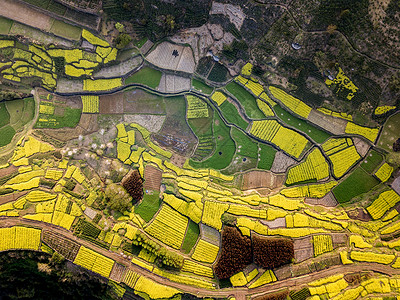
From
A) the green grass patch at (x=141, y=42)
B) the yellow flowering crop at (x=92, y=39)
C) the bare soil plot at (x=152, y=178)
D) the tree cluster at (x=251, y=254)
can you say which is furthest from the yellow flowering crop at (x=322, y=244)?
the yellow flowering crop at (x=92, y=39)

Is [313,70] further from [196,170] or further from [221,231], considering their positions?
[221,231]

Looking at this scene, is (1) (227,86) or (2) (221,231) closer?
(2) (221,231)

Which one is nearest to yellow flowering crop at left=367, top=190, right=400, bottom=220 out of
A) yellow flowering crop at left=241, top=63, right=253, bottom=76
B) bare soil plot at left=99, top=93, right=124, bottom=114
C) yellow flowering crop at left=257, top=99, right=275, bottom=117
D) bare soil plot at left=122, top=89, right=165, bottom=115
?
yellow flowering crop at left=257, top=99, right=275, bottom=117

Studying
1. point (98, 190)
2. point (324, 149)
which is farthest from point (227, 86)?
point (98, 190)

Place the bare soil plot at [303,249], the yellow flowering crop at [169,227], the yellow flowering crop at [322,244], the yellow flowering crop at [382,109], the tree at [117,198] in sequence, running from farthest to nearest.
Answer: the yellow flowering crop at [382,109], the yellow flowering crop at [169,227], the tree at [117,198], the yellow flowering crop at [322,244], the bare soil plot at [303,249]

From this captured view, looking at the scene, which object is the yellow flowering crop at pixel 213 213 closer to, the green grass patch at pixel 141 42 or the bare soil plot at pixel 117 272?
the bare soil plot at pixel 117 272

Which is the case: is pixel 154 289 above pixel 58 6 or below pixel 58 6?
below
